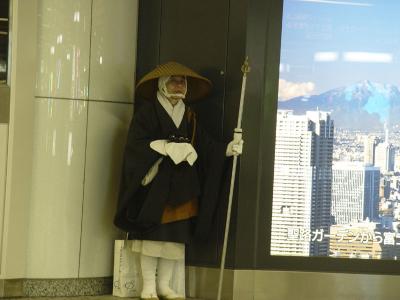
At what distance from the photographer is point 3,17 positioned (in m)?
6.19

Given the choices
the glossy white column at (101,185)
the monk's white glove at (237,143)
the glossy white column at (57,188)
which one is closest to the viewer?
the monk's white glove at (237,143)

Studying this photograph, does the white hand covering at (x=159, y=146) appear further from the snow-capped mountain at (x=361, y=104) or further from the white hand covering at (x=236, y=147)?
the snow-capped mountain at (x=361, y=104)

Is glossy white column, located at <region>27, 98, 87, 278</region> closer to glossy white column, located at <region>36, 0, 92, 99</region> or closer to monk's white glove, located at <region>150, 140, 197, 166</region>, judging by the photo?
glossy white column, located at <region>36, 0, 92, 99</region>

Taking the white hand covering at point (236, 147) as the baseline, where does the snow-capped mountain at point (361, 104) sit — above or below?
above

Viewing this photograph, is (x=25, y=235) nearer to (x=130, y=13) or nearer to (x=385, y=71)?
(x=130, y=13)

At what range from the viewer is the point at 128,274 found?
6.33 metres

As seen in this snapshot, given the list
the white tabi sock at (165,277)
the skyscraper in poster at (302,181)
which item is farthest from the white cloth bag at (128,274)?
the skyscraper in poster at (302,181)

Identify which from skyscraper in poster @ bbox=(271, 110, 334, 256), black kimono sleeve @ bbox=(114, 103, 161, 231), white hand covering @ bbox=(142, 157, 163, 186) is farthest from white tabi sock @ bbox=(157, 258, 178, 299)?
skyscraper in poster @ bbox=(271, 110, 334, 256)

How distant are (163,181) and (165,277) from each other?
711 mm

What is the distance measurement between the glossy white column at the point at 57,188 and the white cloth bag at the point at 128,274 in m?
0.29

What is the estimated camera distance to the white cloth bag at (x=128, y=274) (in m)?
6.30

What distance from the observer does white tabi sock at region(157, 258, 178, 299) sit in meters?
6.23

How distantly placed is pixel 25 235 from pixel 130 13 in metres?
1.75

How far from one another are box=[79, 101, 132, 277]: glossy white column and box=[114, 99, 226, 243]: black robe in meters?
0.31
